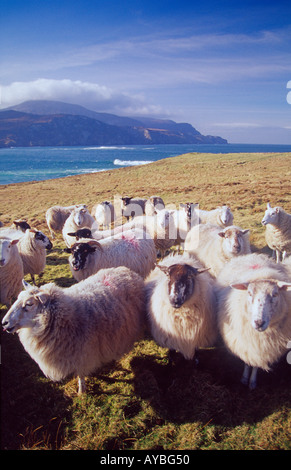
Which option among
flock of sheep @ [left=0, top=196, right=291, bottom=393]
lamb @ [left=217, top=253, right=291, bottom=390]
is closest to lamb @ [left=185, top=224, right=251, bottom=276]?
flock of sheep @ [left=0, top=196, right=291, bottom=393]

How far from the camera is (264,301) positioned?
10.4 feet

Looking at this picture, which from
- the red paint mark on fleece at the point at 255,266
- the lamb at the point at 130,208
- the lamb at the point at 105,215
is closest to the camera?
the red paint mark on fleece at the point at 255,266

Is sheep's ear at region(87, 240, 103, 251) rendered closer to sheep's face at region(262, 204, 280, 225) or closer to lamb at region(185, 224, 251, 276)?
lamb at region(185, 224, 251, 276)

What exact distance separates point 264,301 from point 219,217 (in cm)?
583

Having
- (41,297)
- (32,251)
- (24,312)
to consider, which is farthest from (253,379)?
(32,251)

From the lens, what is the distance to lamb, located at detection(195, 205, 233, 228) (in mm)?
8320

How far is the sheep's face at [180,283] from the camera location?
11.7 feet

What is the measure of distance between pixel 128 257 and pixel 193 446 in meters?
3.80

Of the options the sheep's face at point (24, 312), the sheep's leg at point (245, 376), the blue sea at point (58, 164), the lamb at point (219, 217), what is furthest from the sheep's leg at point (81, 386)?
the blue sea at point (58, 164)

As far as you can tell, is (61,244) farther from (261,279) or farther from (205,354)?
(261,279)

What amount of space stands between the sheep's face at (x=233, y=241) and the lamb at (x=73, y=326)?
8.78 ft

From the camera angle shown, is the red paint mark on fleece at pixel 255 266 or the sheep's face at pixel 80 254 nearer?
the red paint mark on fleece at pixel 255 266

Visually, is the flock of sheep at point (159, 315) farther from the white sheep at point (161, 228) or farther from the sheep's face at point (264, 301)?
the white sheep at point (161, 228)
